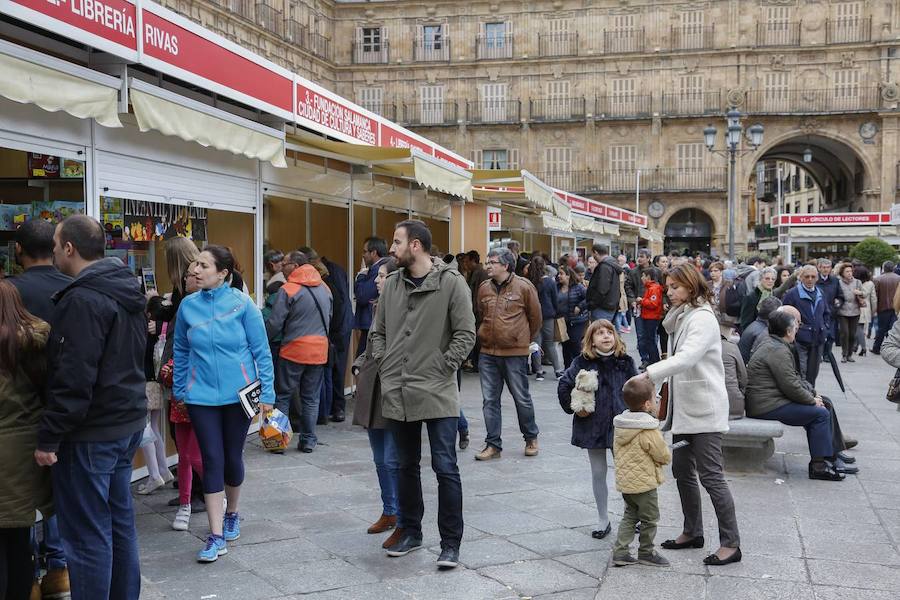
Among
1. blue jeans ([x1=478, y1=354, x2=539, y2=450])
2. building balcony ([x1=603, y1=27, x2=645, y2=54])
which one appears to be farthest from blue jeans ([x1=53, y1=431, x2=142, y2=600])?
building balcony ([x1=603, y1=27, x2=645, y2=54])

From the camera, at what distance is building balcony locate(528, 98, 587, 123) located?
41.8 meters

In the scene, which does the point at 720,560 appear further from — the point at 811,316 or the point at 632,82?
the point at 632,82

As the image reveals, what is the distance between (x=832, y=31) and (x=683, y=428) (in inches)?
1574

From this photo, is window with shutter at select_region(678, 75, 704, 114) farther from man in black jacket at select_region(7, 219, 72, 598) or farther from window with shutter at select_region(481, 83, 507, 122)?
man in black jacket at select_region(7, 219, 72, 598)

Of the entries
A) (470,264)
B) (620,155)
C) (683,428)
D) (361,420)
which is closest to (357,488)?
(361,420)

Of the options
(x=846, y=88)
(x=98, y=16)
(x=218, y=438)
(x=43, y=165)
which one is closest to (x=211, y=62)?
(x=98, y=16)

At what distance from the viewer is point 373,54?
142 ft

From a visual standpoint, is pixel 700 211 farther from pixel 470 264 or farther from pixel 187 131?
pixel 187 131

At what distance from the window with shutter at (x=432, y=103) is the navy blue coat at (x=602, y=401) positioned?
38.4 metres

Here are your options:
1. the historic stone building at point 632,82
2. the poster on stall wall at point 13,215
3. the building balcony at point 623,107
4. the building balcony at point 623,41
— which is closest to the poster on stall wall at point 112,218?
the poster on stall wall at point 13,215

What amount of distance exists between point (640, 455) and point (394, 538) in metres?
1.44

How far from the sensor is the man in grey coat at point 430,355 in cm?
477

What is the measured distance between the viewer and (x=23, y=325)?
11.9ft

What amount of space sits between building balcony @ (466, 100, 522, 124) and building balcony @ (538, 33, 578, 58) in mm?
2671
